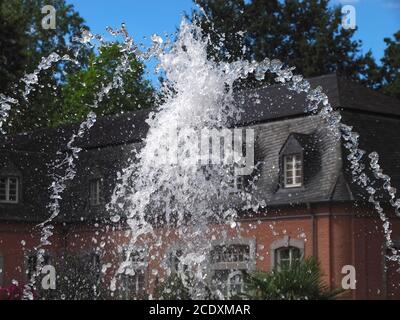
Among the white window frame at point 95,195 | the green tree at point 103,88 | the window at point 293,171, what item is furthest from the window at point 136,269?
the green tree at point 103,88

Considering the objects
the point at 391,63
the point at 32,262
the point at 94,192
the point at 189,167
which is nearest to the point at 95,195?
the point at 94,192

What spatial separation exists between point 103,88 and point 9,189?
15.2 meters

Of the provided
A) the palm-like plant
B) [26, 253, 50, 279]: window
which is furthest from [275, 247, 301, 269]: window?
the palm-like plant

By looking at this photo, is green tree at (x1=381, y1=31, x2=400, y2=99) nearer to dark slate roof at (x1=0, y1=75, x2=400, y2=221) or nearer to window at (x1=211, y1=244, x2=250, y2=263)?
dark slate roof at (x1=0, y1=75, x2=400, y2=221)

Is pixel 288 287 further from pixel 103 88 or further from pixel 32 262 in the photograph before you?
pixel 103 88

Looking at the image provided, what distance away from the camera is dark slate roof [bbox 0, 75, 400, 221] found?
29.5 metres

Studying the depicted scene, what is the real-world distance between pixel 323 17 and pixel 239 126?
20.9m

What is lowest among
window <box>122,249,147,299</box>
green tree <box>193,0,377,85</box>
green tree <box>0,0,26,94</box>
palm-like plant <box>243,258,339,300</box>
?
palm-like plant <box>243,258,339,300</box>

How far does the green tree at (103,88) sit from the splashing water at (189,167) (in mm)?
10763

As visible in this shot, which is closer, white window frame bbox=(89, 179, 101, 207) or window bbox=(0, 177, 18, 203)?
white window frame bbox=(89, 179, 101, 207)

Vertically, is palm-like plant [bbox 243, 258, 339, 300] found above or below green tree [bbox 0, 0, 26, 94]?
below

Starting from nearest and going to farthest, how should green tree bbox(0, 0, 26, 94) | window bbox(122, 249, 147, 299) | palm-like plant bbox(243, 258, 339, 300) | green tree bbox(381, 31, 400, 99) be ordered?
palm-like plant bbox(243, 258, 339, 300) < window bbox(122, 249, 147, 299) < green tree bbox(0, 0, 26, 94) < green tree bbox(381, 31, 400, 99)

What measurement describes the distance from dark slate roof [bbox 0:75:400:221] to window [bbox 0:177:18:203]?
36cm

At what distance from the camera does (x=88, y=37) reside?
68.1 feet
